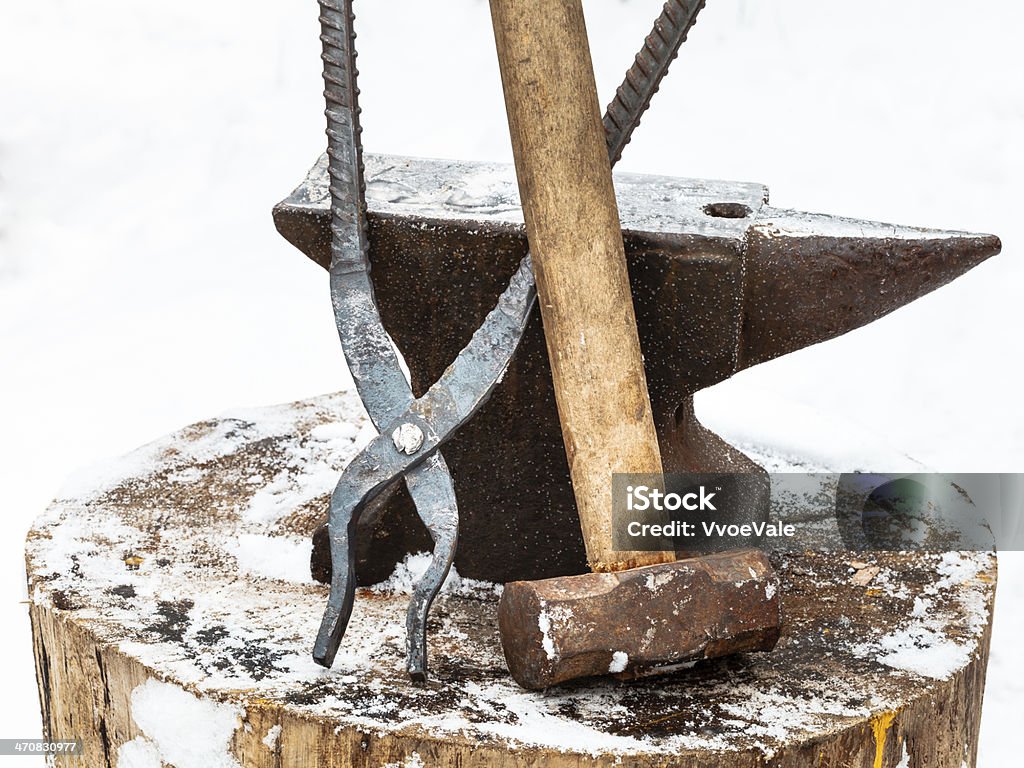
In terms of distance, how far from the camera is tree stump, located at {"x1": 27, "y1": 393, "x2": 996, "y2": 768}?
4.84 feet

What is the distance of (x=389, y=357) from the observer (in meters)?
1.71

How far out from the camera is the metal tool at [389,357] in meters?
1.62

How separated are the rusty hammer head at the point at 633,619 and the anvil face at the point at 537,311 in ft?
1.14

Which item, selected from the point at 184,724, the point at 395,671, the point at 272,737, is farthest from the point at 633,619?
the point at 184,724

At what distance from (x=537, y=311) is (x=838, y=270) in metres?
0.37

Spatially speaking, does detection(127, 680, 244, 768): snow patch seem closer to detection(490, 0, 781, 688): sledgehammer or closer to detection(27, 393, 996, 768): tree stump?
detection(27, 393, 996, 768): tree stump

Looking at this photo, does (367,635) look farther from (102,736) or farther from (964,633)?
(964,633)

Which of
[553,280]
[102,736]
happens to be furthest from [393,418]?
[102,736]

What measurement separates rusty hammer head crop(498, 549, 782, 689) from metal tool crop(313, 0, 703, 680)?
0.53ft

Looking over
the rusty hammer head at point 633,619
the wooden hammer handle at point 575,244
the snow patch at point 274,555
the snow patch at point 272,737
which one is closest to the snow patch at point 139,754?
the snow patch at point 272,737

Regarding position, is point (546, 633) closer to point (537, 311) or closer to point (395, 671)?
point (395, 671)

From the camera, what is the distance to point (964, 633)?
1721mm

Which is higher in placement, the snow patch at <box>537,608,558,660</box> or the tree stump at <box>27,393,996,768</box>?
the snow patch at <box>537,608,558,660</box>

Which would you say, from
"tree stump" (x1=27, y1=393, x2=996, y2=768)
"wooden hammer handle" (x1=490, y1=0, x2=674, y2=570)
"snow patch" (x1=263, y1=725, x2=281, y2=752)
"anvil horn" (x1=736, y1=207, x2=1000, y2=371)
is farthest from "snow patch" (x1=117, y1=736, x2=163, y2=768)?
"anvil horn" (x1=736, y1=207, x2=1000, y2=371)
